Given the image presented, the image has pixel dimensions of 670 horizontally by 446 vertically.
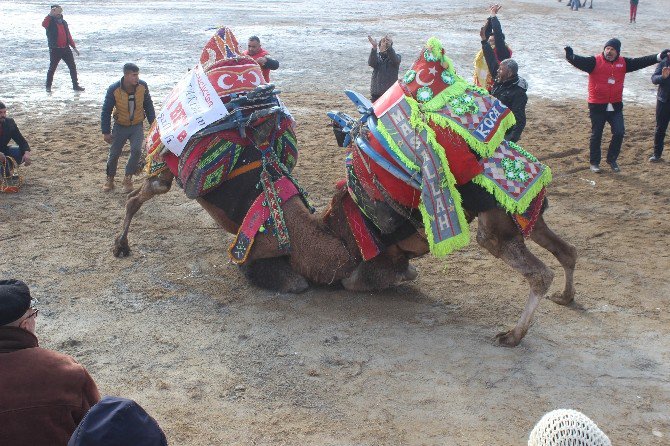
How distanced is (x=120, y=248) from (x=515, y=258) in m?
3.74

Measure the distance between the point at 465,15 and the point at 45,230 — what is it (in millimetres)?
22078

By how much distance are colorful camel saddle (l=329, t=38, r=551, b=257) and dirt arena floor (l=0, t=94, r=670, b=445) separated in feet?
2.97

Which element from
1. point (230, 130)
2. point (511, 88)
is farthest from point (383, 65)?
point (230, 130)

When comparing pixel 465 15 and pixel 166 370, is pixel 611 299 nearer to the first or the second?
pixel 166 370

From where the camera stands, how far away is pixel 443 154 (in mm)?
5539

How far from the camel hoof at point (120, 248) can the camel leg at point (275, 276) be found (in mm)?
1367

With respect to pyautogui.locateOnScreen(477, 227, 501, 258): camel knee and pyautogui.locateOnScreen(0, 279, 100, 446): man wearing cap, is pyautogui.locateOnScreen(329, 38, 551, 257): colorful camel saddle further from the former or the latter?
pyautogui.locateOnScreen(0, 279, 100, 446): man wearing cap

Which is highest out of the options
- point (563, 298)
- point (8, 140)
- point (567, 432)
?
point (567, 432)

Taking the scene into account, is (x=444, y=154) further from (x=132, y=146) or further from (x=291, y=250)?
(x=132, y=146)

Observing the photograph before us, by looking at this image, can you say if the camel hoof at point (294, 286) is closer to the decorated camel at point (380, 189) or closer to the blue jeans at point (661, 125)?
the decorated camel at point (380, 189)

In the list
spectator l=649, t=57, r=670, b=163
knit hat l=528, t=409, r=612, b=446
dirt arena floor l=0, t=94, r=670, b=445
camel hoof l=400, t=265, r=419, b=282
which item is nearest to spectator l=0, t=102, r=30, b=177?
dirt arena floor l=0, t=94, r=670, b=445

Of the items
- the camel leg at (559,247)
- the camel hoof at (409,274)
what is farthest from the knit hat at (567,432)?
the camel hoof at (409,274)

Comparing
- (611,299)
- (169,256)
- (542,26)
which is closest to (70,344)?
(169,256)

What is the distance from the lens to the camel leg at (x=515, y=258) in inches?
225
